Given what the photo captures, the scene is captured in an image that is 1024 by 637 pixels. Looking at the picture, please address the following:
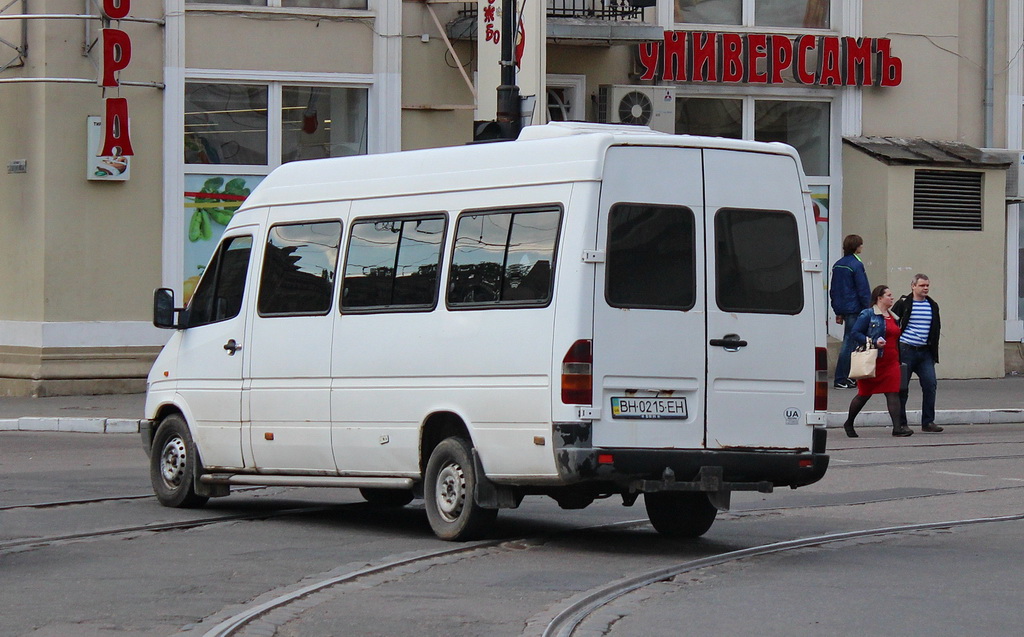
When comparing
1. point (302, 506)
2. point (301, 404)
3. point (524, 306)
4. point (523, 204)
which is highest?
point (523, 204)

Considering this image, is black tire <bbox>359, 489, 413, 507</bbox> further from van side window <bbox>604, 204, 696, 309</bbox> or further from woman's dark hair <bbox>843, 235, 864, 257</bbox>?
woman's dark hair <bbox>843, 235, 864, 257</bbox>

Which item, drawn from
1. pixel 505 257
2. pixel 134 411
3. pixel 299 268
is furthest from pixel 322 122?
pixel 505 257

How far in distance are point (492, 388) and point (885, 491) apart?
4.61 m

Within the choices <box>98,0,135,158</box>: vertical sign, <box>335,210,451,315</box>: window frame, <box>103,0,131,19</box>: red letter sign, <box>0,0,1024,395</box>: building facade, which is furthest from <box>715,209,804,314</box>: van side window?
<box>103,0,131,19</box>: red letter sign

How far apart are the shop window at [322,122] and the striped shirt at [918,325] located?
8458 millimetres

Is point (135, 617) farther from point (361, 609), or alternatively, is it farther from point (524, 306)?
point (524, 306)

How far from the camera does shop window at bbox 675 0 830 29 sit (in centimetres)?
2494

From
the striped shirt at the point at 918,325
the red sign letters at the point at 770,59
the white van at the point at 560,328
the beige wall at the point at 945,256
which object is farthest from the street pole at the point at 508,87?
the beige wall at the point at 945,256

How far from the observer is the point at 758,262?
9758 mm

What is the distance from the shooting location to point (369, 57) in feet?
75.7

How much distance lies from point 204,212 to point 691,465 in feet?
47.1

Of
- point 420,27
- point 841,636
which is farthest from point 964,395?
point 841,636

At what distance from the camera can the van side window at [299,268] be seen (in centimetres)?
1088

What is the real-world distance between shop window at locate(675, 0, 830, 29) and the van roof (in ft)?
47.9
